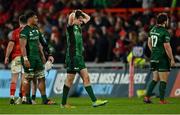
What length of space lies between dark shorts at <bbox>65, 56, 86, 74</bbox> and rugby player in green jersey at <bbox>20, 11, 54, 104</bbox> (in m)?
1.91

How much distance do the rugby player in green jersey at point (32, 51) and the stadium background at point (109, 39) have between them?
23.0ft

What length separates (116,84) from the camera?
28938 millimetres

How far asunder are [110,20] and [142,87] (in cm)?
408

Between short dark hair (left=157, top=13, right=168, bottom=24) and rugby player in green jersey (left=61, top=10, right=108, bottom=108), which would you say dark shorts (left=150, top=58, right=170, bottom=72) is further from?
rugby player in green jersey (left=61, top=10, right=108, bottom=108)

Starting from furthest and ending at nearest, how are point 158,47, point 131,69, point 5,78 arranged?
point 5,78 < point 131,69 < point 158,47

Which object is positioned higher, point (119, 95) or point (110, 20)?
point (110, 20)

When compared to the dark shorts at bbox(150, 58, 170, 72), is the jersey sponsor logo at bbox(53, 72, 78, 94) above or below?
below

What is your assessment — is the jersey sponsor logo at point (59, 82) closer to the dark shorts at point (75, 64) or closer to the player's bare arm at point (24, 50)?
the player's bare arm at point (24, 50)

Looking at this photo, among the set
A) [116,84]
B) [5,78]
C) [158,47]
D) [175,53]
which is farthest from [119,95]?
[158,47]

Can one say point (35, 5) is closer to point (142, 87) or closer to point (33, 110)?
point (142, 87)

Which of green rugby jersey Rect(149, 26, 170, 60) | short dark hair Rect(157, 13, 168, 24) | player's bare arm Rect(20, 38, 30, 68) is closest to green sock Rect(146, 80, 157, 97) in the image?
green rugby jersey Rect(149, 26, 170, 60)

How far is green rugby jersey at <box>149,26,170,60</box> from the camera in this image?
21.9m

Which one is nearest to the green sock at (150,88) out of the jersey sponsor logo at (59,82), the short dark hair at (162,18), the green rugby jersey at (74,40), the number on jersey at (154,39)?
the number on jersey at (154,39)

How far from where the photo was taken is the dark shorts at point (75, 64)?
1998 cm
